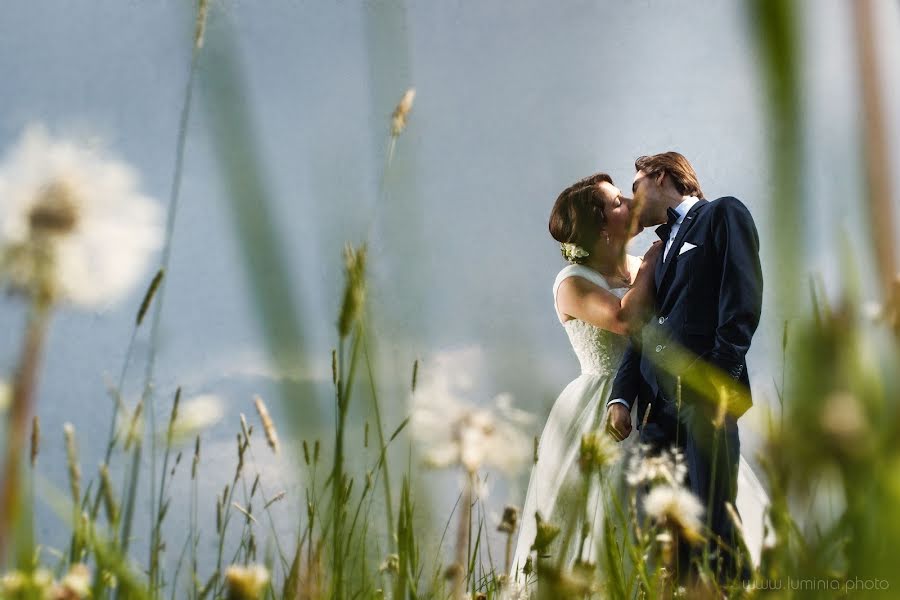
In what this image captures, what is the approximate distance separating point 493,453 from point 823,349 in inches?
16.5

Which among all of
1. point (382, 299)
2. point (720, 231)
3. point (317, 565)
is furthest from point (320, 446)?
point (720, 231)

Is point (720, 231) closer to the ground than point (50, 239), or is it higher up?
higher up

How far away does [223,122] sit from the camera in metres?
0.24

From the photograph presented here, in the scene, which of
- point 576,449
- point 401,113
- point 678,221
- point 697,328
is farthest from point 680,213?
point 401,113

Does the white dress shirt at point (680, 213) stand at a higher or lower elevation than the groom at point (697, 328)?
higher

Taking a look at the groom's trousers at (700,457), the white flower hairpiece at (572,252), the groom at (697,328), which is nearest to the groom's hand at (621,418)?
the groom at (697,328)

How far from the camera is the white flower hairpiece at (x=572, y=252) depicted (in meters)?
3.21

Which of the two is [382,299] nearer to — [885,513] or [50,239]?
[50,239]

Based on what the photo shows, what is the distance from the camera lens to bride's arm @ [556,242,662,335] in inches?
104

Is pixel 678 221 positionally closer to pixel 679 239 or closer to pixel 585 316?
pixel 679 239

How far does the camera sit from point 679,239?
235 centimetres

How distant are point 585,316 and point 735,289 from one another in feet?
3.15

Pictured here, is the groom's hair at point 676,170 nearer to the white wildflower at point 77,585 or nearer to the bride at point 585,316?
the bride at point 585,316

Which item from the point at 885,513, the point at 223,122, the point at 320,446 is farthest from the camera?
the point at 320,446
